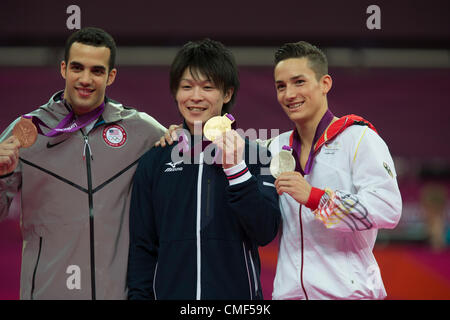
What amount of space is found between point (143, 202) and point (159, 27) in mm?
2801

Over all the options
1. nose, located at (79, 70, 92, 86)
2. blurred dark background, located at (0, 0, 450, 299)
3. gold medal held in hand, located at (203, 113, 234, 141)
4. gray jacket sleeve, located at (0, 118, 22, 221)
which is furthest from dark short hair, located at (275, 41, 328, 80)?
blurred dark background, located at (0, 0, 450, 299)

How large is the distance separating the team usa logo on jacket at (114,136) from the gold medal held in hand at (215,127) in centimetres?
53

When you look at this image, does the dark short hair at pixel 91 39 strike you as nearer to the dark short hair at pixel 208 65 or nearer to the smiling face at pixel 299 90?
the dark short hair at pixel 208 65

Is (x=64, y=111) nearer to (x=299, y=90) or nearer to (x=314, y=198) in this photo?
(x=299, y=90)

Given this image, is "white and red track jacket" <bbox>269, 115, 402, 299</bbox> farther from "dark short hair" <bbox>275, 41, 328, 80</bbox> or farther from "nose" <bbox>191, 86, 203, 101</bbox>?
"nose" <bbox>191, 86, 203, 101</bbox>

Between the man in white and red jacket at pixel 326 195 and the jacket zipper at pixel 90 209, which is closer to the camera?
the man in white and red jacket at pixel 326 195

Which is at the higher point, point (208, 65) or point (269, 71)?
point (269, 71)

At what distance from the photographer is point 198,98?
2.28 meters

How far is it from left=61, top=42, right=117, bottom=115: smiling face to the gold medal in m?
0.25

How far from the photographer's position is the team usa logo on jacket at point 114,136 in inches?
98.3

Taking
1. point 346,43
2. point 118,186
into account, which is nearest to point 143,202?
point 118,186

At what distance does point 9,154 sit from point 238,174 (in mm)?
945

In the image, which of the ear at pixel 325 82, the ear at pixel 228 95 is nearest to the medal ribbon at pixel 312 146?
the ear at pixel 325 82

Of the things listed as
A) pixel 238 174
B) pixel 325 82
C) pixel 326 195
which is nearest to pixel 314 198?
pixel 326 195
